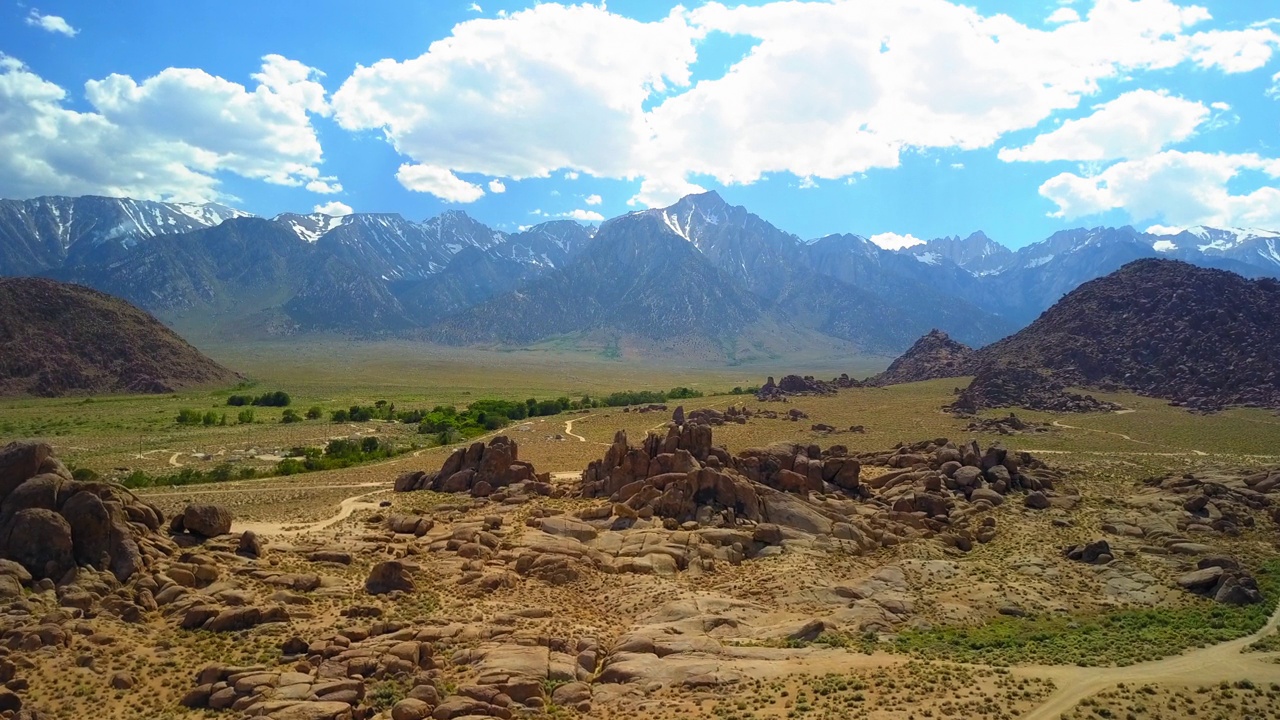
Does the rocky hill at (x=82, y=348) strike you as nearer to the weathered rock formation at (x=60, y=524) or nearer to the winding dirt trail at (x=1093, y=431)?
the weathered rock formation at (x=60, y=524)

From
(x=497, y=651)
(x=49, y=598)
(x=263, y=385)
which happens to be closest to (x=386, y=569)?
(x=497, y=651)

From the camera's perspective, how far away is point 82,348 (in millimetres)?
138875

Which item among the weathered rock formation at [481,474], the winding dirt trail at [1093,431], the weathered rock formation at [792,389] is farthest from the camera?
the weathered rock formation at [792,389]

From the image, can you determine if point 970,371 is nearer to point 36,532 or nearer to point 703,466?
point 703,466

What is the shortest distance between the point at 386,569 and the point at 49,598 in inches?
435

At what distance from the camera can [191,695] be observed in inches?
876

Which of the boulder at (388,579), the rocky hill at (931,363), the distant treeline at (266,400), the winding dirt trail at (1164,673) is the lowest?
the winding dirt trail at (1164,673)

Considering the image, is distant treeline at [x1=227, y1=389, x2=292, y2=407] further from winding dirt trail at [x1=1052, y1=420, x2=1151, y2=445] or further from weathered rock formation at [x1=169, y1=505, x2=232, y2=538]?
winding dirt trail at [x1=1052, y1=420, x2=1151, y2=445]

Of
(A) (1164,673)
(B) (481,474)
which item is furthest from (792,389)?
(A) (1164,673)

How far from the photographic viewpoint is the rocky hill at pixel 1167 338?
364ft

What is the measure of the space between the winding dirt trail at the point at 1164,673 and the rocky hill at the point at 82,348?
150 m

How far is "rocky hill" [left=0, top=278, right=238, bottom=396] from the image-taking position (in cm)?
12900

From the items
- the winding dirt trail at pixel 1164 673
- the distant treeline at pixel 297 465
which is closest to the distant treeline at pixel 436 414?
the distant treeline at pixel 297 465

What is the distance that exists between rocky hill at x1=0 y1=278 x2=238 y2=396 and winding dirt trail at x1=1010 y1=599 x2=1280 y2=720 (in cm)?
14995
